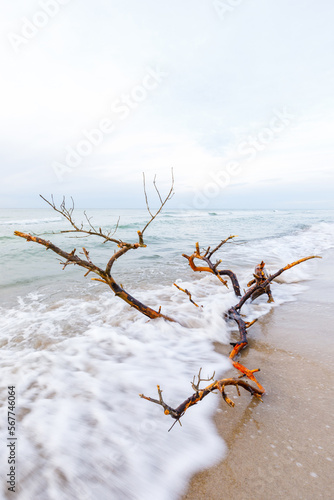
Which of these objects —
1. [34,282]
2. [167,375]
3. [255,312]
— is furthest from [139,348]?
[34,282]

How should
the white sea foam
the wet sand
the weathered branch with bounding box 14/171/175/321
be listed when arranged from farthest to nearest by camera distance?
the weathered branch with bounding box 14/171/175/321 < the white sea foam < the wet sand

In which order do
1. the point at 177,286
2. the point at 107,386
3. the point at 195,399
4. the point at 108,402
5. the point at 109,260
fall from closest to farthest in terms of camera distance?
the point at 195,399, the point at 108,402, the point at 107,386, the point at 109,260, the point at 177,286

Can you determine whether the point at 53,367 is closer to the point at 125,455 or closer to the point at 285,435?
the point at 125,455

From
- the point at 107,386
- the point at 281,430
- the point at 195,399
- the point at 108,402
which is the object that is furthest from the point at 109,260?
the point at 281,430

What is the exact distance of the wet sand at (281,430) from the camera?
1314mm

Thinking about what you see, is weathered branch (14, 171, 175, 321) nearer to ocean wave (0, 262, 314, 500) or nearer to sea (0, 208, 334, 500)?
sea (0, 208, 334, 500)

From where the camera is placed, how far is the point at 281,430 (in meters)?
1.63

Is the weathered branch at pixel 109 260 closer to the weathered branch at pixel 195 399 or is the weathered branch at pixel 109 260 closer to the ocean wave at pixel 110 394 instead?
the ocean wave at pixel 110 394

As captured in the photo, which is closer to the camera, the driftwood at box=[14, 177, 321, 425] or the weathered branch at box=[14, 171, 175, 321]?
the driftwood at box=[14, 177, 321, 425]

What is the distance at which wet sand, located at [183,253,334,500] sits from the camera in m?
1.31

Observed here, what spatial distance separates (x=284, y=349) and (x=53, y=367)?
7.78ft

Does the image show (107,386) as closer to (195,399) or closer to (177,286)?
(195,399)

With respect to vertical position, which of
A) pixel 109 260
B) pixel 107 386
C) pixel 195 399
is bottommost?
pixel 107 386

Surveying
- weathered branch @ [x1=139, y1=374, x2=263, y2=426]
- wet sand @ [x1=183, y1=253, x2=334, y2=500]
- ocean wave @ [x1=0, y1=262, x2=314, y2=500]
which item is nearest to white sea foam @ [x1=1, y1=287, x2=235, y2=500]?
ocean wave @ [x1=0, y1=262, x2=314, y2=500]
